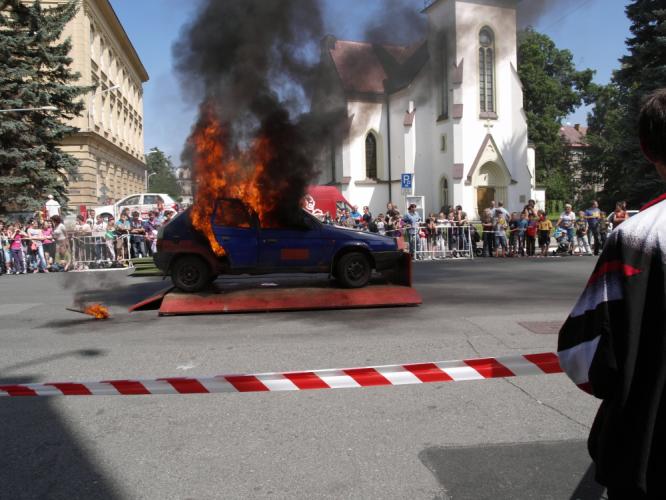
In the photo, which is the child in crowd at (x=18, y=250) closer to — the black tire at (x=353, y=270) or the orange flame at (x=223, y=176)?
the orange flame at (x=223, y=176)

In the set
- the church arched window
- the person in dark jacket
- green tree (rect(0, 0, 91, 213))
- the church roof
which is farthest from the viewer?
the church arched window

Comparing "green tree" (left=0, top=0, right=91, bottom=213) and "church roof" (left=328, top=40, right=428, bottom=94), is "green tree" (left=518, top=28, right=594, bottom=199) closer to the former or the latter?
"green tree" (left=0, top=0, right=91, bottom=213)

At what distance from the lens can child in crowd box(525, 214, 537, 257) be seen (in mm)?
18719

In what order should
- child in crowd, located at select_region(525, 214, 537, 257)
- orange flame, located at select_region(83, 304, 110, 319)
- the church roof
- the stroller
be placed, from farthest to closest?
the stroller, child in crowd, located at select_region(525, 214, 537, 257), the church roof, orange flame, located at select_region(83, 304, 110, 319)

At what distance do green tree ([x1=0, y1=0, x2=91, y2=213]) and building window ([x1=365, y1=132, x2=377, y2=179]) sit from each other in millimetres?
21680

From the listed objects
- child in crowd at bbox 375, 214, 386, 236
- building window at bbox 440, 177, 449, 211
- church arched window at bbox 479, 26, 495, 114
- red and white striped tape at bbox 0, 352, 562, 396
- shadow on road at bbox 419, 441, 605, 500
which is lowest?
shadow on road at bbox 419, 441, 605, 500

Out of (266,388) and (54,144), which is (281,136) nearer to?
(266,388)

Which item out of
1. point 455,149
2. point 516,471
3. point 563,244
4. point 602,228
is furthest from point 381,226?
point 455,149

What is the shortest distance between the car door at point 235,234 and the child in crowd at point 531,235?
482 inches

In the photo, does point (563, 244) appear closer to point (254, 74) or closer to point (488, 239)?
point (488, 239)

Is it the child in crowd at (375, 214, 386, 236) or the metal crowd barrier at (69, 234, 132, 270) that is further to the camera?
the child in crowd at (375, 214, 386, 236)

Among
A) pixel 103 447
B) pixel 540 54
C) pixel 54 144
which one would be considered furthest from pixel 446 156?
pixel 103 447

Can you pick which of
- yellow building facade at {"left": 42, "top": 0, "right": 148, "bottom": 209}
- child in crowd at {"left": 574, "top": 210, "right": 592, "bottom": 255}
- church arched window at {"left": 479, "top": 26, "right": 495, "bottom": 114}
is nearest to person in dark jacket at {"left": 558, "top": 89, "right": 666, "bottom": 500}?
child in crowd at {"left": 574, "top": 210, "right": 592, "bottom": 255}

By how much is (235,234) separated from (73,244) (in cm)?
1021
